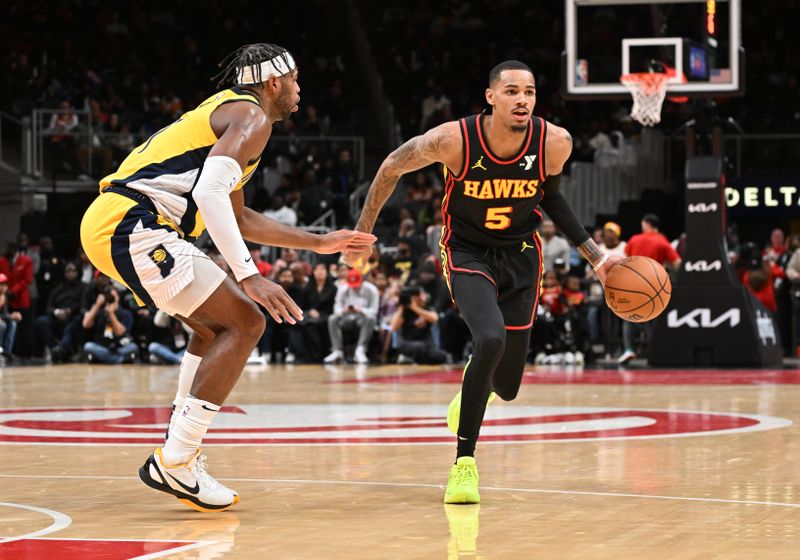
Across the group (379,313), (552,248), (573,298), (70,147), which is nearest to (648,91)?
(573,298)

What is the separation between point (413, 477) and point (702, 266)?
31.4ft

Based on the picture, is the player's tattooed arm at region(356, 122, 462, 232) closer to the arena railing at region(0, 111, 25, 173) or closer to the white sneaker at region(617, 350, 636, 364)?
the white sneaker at region(617, 350, 636, 364)

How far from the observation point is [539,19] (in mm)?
27344

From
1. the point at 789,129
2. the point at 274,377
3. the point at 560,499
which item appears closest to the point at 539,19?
the point at 789,129

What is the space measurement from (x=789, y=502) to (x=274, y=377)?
9485 millimetres

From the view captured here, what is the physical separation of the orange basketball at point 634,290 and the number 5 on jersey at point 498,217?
742 mm

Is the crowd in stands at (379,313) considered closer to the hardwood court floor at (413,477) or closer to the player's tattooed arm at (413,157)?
the hardwood court floor at (413,477)

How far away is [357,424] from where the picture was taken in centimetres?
952

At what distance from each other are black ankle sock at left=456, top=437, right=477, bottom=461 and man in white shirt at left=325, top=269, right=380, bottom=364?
1133 cm

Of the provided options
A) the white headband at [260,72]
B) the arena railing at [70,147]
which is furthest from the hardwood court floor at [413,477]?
the arena railing at [70,147]

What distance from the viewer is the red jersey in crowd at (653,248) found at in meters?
16.1

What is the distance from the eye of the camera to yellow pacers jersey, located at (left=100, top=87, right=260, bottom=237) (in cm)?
592

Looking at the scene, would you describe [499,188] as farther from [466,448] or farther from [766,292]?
[766,292]

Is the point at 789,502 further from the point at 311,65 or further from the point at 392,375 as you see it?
the point at 311,65
